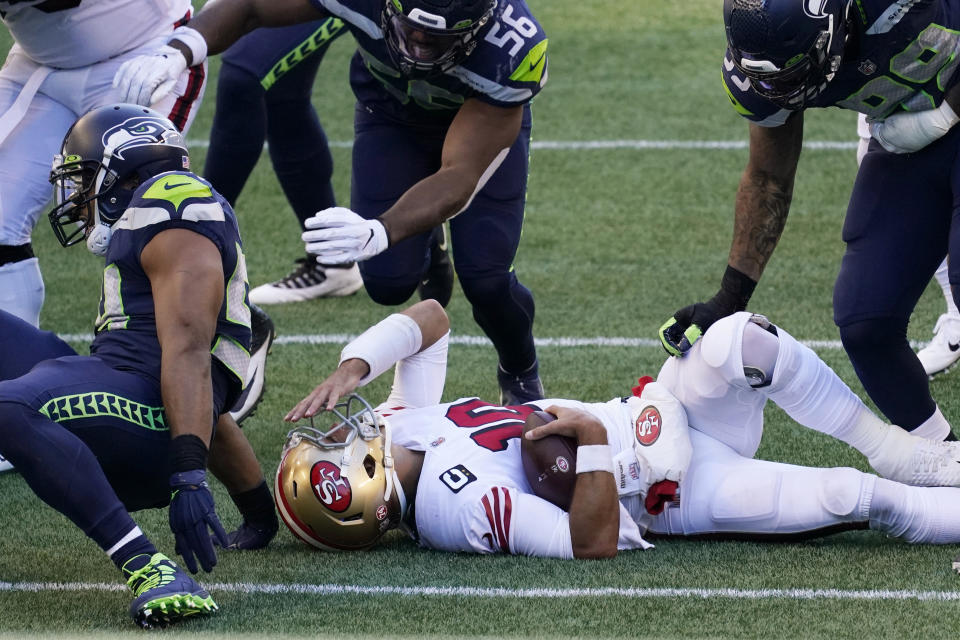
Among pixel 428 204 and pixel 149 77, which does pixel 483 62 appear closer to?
pixel 428 204

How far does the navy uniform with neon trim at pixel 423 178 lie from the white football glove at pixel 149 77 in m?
0.42

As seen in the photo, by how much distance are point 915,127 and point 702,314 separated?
2.20ft

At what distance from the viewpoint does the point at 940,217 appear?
11.2 ft

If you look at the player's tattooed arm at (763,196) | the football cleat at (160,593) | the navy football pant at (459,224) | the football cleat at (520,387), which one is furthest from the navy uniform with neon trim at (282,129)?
the football cleat at (160,593)

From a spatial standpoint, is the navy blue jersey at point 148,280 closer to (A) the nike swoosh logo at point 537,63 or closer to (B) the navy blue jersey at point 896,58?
(A) the nike swoosh logo at point 537,63

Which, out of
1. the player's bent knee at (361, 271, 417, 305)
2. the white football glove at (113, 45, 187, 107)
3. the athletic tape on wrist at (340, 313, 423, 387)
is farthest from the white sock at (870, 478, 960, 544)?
the white football glove at (113, 45, 187, 107)

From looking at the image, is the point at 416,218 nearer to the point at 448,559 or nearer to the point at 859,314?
the point at 448,559

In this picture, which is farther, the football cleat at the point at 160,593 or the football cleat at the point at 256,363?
the football cleat at the point at 256,363

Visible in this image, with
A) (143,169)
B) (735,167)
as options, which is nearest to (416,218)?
(143,169)

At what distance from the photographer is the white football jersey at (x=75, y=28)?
411 centimetres

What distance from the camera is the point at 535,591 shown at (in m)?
3.10

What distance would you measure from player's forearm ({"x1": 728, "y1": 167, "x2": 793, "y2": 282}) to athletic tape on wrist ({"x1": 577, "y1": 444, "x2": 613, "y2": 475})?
695 mm

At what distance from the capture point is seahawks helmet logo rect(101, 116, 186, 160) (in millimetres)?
3312

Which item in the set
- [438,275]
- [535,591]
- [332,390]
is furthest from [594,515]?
[438,275]
